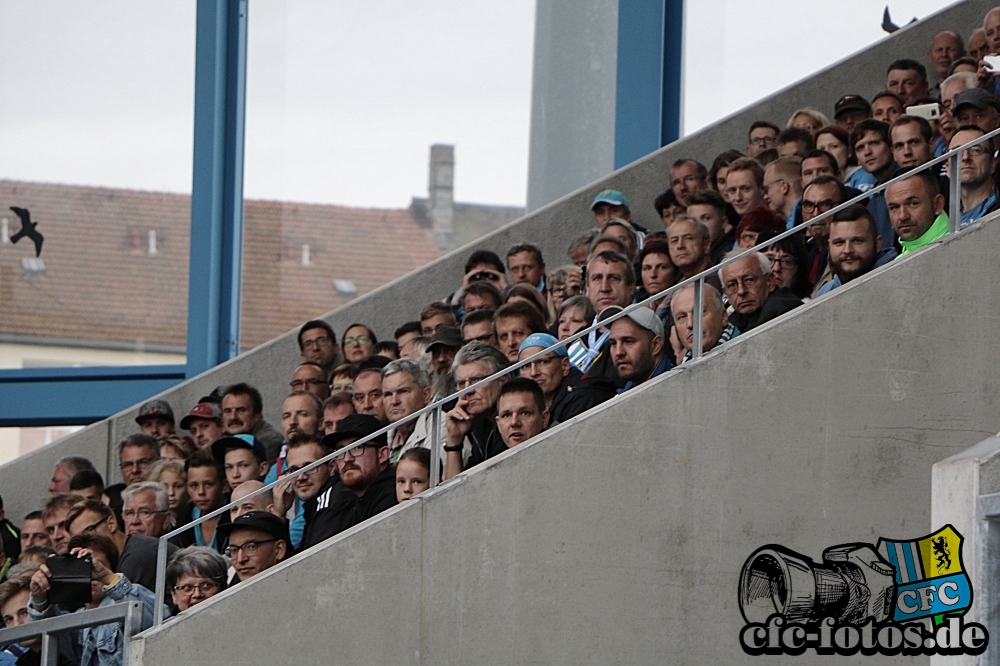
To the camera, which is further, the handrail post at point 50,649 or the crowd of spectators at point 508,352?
the crowd of spectators at point 508,352

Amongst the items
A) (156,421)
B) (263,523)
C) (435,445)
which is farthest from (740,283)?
(156,421)

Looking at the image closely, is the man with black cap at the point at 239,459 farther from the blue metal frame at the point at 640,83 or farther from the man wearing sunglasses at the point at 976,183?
the blue metal frame at the point at 640,83

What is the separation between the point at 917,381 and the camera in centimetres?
734

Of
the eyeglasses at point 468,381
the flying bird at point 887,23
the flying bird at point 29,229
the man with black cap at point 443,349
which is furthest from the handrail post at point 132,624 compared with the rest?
the flying bird at point 887,23

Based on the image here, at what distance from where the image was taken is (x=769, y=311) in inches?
294

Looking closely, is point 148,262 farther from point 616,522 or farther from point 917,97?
point 616,522

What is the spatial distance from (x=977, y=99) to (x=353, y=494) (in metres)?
3.81

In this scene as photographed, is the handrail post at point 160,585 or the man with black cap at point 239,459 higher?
the man with black cap at point 239,459

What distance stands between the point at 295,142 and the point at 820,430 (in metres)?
9.24

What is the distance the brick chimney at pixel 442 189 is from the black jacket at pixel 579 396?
9.74 meters

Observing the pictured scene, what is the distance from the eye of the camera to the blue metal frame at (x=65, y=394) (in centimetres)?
1429

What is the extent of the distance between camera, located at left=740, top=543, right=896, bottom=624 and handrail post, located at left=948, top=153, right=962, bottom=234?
1.60 metres

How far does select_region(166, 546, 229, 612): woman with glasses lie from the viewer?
23.8ft

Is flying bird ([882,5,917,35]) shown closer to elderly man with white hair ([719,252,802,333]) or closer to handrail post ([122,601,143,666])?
elderly man with white hair ([719,252,802,333])
